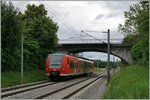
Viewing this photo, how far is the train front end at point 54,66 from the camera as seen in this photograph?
42450 millimetres

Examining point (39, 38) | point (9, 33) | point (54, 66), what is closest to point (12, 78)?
point (9, 33)

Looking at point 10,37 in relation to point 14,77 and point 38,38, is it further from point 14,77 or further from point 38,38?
point 38,38

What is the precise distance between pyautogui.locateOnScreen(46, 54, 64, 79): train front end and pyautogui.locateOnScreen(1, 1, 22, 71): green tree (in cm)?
396

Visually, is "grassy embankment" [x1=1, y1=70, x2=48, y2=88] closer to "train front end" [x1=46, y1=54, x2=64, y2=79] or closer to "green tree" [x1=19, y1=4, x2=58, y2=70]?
"train front end" [x1=46, y1=54, x2=64, y2=79]

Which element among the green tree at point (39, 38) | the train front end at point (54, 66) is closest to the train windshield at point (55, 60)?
the train front end at point (54, 66)

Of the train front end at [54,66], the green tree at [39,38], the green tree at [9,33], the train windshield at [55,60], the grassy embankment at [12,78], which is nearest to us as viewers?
the grassy embankment at [12,78]

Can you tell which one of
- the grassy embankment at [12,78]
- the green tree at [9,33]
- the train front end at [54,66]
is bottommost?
the grassy embankment at [12,78]

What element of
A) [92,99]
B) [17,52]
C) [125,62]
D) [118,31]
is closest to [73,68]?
[17,52]

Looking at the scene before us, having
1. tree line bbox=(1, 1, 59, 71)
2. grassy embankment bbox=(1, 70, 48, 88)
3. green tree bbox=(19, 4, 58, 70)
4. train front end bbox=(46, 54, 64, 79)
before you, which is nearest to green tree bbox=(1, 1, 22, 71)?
tree line bbox=(1, 1, 59, 71)

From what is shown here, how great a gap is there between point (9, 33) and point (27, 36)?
44.1 feet

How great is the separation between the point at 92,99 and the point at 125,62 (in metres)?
55.9

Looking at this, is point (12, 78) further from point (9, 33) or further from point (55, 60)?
point (55, 60)

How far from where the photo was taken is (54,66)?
140 feet

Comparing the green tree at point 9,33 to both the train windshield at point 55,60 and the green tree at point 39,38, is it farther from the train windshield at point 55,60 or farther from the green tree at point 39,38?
the green tree at point 39,38
